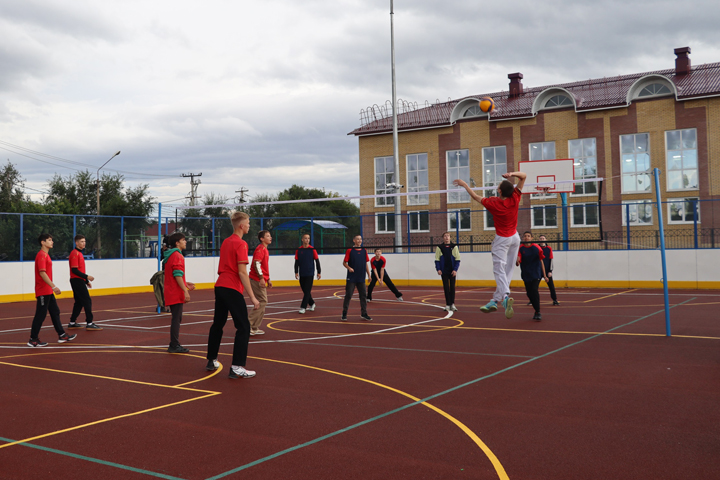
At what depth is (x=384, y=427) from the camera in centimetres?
538

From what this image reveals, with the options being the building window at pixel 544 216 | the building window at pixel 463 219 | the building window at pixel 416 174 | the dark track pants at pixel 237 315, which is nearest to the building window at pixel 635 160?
the building window at pixel 544 216

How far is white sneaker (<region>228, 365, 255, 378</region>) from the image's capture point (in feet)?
24.5

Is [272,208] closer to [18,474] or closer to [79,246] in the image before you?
[79,246]

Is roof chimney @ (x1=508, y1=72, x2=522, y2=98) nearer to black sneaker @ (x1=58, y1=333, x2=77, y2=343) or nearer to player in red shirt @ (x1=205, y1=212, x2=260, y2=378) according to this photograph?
black sneaker @ (x1=58, y1=333, x2=77, y2=343)

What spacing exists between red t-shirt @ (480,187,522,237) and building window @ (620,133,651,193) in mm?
30810

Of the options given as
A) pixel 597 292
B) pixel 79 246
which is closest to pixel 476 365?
pixel 79 246

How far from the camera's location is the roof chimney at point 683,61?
125ft

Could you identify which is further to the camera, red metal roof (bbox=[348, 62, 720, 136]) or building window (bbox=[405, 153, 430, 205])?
building window (bbox=[405, 153, 430, 205])

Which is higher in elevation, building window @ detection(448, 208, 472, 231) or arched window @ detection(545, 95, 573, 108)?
arched window @ detection(545, 95, 573, 108)

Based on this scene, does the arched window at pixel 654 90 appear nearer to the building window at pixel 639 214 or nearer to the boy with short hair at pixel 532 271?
Result: the building window at pixel 639 214

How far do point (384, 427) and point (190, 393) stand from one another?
263 centimetres

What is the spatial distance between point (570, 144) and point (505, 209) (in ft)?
106

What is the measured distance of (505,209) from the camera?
8125mm

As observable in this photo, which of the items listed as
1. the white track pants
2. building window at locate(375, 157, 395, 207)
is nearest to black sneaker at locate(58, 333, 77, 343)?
the white track pants
